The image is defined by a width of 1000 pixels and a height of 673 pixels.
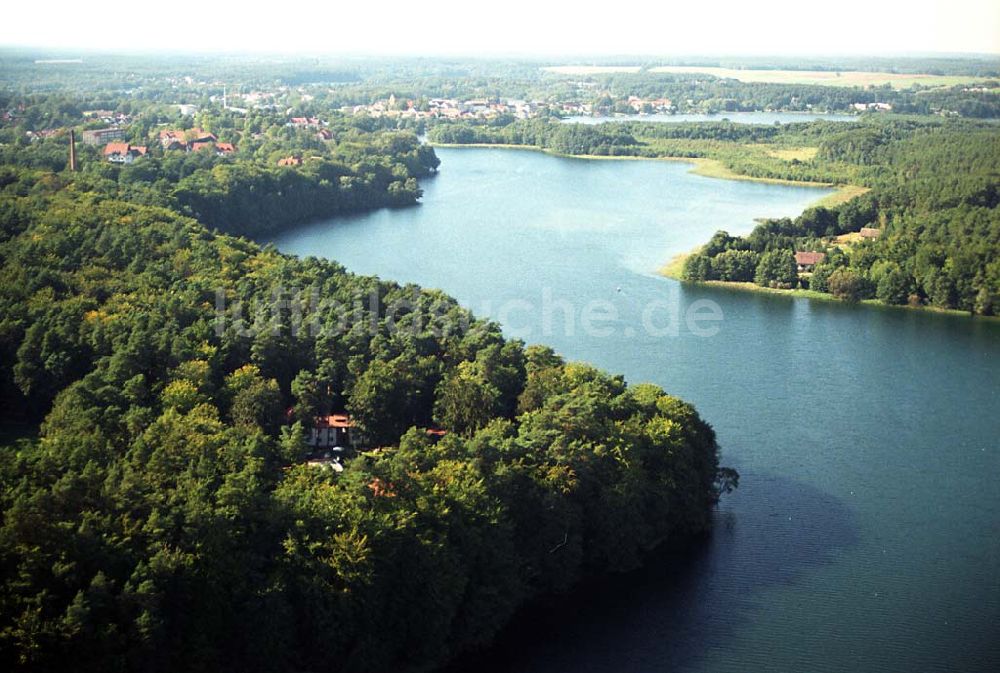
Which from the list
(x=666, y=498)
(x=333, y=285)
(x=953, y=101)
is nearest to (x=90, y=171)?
(x=333, y=285)

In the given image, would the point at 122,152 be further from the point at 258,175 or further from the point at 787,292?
the point at 787,292

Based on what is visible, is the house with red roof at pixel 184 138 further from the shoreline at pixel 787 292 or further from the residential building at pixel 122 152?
the shoreline at pixel 787 292

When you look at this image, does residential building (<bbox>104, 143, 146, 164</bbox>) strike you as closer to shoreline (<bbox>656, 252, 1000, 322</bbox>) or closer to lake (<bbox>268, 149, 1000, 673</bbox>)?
lake (<bbox>268, 149, 1000, 673</bbox>)

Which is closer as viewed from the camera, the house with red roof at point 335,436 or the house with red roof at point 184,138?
the house with red roof at point 335,436

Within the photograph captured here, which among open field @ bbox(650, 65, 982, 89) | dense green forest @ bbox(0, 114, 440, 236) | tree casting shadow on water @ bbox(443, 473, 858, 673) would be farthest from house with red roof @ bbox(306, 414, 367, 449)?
open field @ bbox(650, 65, 982, 89)

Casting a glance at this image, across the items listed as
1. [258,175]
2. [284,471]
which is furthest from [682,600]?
[258,175]

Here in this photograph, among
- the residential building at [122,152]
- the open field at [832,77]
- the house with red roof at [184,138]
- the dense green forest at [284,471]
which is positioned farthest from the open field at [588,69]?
the dense green forest at [284,471]
